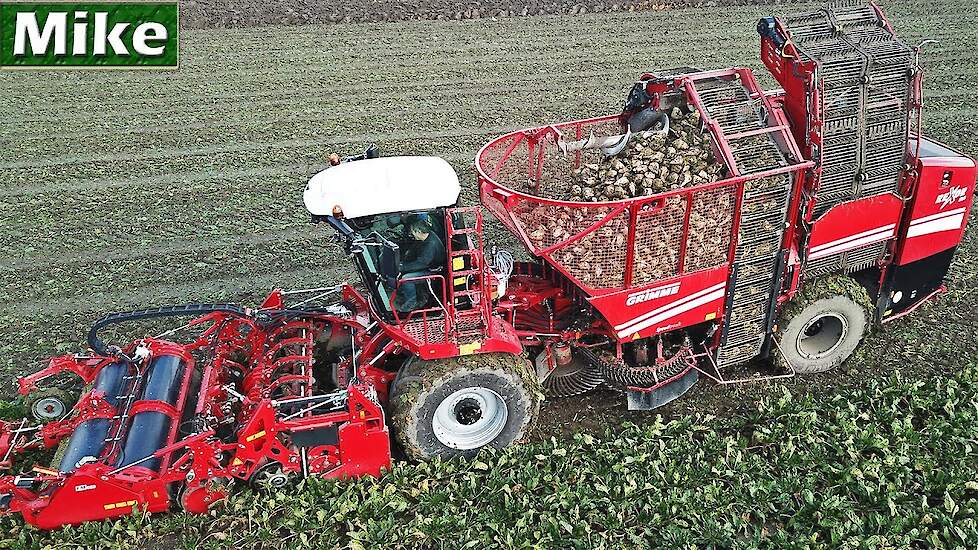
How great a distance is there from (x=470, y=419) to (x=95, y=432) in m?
2.75

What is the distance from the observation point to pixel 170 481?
5742 millimetres

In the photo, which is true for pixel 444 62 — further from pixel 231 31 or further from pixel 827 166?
pixel 827 166

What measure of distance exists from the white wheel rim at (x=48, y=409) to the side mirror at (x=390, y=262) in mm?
2992

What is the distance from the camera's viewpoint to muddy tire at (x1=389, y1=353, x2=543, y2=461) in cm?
612

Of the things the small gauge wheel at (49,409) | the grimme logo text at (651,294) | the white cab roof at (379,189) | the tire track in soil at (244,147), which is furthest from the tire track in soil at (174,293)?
the tire track in soil at (244,147)

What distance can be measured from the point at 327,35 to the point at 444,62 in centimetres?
410

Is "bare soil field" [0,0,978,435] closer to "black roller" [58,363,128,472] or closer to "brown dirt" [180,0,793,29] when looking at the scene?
"brown dirt" [180,0,793,29]

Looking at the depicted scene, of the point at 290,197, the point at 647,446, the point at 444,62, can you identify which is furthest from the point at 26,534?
the point at 444,62

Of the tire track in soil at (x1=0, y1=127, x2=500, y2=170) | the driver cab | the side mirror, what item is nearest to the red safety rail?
the driver cab

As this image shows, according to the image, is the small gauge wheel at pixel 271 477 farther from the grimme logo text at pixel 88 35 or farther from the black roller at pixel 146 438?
the grimme logo text at pixel 88 35

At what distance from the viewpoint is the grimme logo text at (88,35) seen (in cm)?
1617

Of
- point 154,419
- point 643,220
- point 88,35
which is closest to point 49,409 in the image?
point 154,419

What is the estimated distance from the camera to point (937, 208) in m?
7.13

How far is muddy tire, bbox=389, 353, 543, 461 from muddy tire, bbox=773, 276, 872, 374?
242 cm
